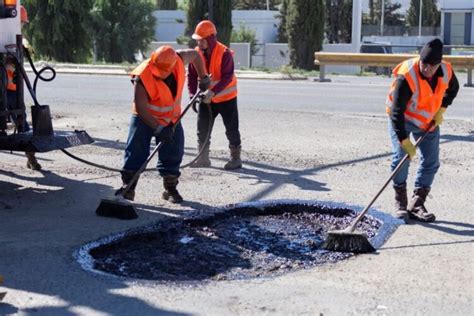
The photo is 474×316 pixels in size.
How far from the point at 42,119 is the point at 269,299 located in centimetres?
379

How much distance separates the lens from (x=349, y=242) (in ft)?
20.5

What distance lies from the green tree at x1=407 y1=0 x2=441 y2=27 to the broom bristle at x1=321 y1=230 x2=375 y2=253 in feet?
191

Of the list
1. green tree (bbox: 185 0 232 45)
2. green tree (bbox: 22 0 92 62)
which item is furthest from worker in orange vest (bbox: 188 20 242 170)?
green tree (bbox: 22 0 92 62)

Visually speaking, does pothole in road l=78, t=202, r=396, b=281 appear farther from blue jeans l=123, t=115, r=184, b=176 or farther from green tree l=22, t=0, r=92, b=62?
green tree l=22, t=0, r=92, b=62

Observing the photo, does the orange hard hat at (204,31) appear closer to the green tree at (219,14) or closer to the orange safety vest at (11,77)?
the orange safety vest at (11,77)

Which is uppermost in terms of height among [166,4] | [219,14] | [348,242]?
[166,4]

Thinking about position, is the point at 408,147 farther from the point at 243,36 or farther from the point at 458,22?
the point at 458,22

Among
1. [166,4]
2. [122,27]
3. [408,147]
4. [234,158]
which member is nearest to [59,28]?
[122,27]

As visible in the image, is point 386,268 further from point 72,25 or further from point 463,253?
point 72,25

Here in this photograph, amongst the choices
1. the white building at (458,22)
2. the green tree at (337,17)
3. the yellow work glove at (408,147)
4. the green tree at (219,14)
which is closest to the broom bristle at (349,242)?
the yellow work glove at (408,147)

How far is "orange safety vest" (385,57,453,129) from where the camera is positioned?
690 cm

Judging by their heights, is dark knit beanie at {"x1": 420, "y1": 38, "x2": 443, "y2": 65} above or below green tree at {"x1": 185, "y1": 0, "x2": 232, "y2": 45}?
below

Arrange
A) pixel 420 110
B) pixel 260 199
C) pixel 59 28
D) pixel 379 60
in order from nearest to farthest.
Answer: pixel 420 110
pixel 260 199
pixel 379 60
pixel 59 28

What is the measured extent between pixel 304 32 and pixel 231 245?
23863 mm
